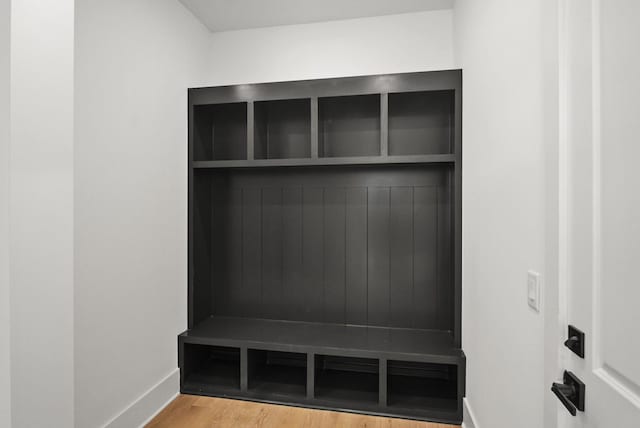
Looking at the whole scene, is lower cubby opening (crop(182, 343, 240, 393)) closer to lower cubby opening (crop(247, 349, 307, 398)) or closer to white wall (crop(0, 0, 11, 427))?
lower cubby opening (crop(247, 349, 307, 398))

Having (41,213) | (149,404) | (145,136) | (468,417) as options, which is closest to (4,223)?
(41,213)

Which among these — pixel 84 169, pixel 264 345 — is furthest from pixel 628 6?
pixel 264 345

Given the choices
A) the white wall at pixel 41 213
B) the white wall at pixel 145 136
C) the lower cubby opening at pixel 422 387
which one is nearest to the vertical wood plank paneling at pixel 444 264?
the lower cubby opening at pixel 422 387

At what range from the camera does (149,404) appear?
2.20 metres

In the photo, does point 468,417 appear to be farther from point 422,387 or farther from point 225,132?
point 225,132

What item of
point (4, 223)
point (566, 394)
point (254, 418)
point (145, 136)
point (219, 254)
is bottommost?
point (254, 418)

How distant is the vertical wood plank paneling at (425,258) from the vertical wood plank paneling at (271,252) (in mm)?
1075

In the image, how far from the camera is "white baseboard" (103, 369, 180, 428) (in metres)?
1.99

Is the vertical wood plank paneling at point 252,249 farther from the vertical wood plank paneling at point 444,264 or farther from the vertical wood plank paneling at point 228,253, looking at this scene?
the vertical wood plank paneling at point 444,264

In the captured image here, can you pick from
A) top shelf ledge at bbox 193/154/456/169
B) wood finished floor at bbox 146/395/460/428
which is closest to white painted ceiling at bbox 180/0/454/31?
top shelf ledge at bbox 193/154/456/169

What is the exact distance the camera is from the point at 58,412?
1.16 meters

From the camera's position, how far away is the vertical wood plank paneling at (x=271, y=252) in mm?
2875

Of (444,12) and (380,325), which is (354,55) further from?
(380,325)

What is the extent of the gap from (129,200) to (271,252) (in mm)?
1174
